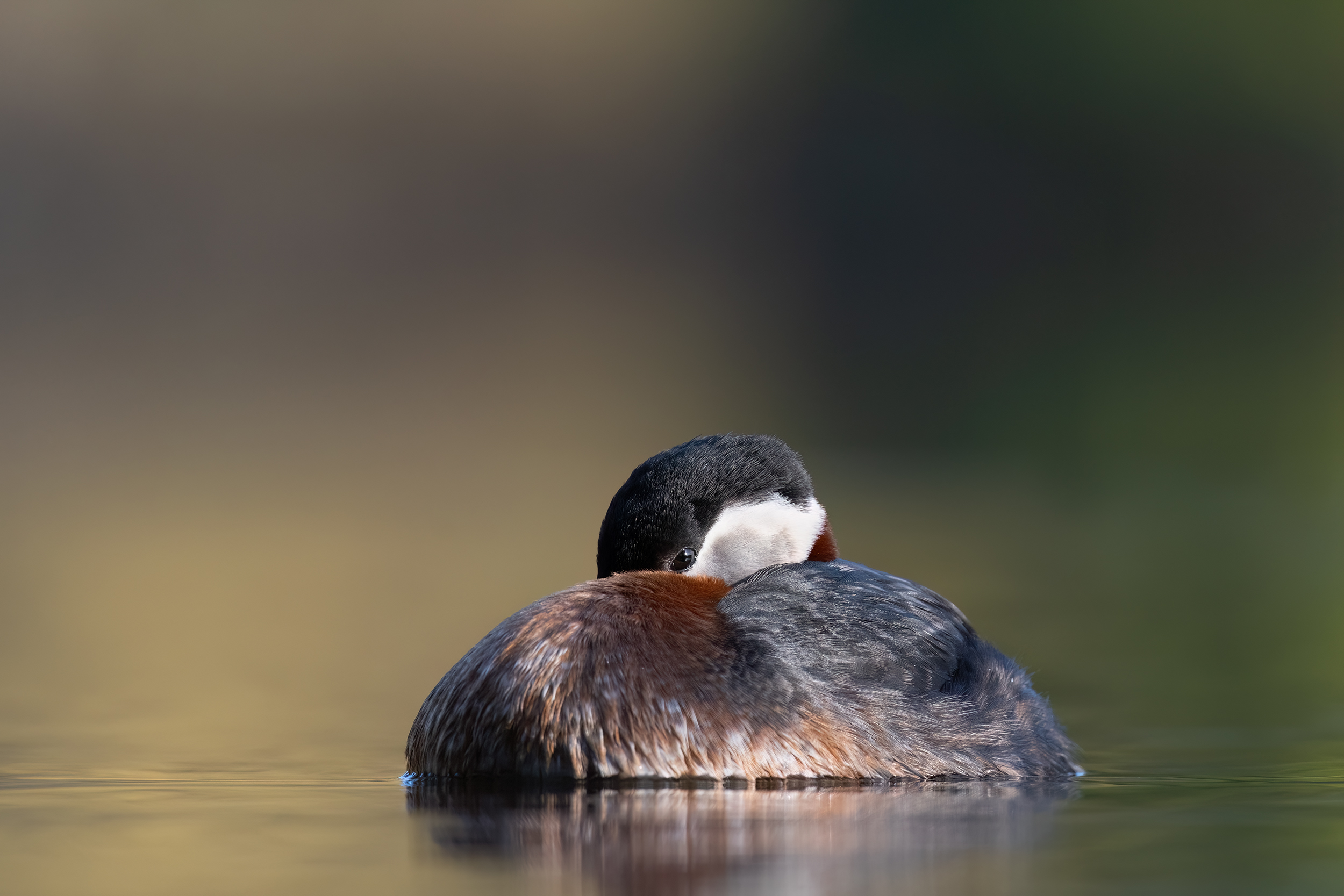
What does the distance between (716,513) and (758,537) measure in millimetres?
290

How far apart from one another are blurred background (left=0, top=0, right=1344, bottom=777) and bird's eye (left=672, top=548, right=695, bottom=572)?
1325mm

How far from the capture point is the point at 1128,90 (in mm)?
40594

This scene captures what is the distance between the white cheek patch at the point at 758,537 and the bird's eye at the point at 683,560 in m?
0.03

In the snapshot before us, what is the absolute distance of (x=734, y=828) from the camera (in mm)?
5352

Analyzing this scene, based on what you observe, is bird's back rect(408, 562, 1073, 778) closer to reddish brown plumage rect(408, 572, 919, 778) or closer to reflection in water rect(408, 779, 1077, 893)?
reddish brown plumage rect(408, 572, 919, 778)

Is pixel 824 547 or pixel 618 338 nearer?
pixel 824 547

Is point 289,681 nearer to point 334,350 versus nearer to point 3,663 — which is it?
point 3,663

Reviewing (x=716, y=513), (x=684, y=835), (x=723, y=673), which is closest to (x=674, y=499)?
(x=716, y=513)

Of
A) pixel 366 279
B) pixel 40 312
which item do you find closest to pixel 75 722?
pixel 40 312

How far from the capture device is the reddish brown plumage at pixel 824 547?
7609 mm

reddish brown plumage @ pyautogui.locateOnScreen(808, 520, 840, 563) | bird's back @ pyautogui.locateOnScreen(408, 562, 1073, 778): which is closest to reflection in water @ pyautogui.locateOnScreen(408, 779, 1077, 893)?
bird's back @ pyautogui.locateOnScreen(408, 562, 1073, 778)

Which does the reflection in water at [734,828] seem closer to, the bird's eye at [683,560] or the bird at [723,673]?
the bird at [723,673]

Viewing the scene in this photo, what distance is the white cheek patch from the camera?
286 inches

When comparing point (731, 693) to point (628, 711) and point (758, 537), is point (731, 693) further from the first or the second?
point (758, 537)
